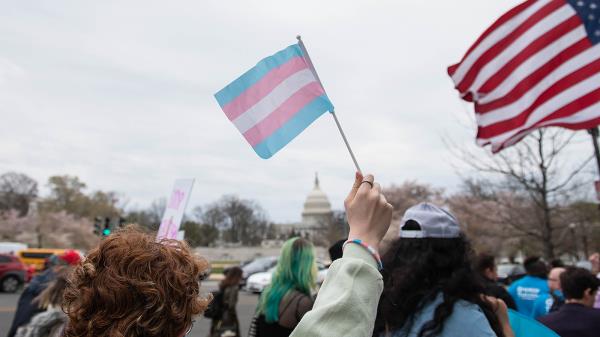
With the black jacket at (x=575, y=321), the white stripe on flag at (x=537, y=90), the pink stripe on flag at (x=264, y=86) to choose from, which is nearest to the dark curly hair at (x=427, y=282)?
the pink stripe on flag at (x=264, y=86)

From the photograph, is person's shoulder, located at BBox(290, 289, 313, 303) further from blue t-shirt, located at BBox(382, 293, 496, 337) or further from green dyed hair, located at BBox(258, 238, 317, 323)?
blue t-shirt, located at BBox(382, 293, 496, 337)

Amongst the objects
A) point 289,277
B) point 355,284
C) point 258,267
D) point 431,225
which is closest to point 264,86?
point 431,225

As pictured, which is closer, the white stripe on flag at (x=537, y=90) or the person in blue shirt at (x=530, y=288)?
the white stripe on flag at (x=537, y=90)

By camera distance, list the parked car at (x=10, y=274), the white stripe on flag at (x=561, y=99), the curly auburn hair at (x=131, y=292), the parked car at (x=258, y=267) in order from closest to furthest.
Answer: the curly auburn hair at (x=131, y=292)
the white stripe on flag at (x=561, y=99)
the parked car at (x=10, y=274)
the parked car at (x=258, y=267)

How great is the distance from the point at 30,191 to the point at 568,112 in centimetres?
8020

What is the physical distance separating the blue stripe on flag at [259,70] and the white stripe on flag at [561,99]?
10.3 feet

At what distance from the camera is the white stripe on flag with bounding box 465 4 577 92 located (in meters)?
4.99

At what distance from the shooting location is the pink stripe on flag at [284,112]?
2.92 meters

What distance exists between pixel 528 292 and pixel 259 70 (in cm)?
553

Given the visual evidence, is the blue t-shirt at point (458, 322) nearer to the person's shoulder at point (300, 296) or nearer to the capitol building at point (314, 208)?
the person's shoulder at point (300, 296)

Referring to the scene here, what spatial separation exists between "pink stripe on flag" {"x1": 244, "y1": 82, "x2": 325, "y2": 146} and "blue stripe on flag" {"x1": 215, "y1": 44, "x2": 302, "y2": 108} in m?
0.19

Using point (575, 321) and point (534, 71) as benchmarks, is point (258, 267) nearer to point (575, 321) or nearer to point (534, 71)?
point (534, 71)

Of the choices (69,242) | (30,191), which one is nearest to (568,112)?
(69,242)

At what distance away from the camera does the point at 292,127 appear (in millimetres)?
2918
